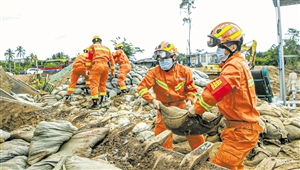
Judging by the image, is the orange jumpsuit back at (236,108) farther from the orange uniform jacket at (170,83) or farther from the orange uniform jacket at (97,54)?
the orange uniform jacket at (97,54)

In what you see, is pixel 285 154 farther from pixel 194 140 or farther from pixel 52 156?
pixel 52 156

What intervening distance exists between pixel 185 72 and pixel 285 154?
77.3 inches

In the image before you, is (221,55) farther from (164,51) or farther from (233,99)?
(164,51)

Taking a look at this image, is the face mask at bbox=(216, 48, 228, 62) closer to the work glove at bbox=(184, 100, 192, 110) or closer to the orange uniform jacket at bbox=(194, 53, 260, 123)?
the orange uniform jacket at bbox=(194, 53, 260, 123)

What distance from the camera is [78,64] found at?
6.97 metres

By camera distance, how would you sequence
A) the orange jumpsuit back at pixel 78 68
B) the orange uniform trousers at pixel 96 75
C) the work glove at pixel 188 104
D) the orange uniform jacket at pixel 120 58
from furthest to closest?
1. the orange uniform jacket at pixel 120 58
2. the orange jumpsuit back at pixel 78 68
3. the orange uniform trousers at pixel 96 75
4. the work glove at pixel 188 104

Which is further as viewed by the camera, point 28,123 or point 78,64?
point 78,64

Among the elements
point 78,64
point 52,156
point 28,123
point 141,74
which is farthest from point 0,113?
point 141,74

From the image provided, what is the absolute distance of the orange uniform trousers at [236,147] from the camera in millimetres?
2156

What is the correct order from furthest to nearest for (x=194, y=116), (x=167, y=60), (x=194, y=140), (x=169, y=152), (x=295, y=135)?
(x=295, y=135), (x=167, y=60), (x=194, y=140), (x=194, y=116), (x=169, y=152)

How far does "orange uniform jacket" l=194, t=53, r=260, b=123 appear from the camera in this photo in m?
2.03

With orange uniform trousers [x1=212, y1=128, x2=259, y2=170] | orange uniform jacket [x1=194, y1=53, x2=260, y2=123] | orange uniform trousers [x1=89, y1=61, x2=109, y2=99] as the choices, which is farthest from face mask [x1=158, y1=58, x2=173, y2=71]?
orange uniform trousers [x1=89, y1=61, x2=109, y2=99]

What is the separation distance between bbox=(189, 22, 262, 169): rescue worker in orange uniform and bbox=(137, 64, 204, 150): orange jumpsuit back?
1093 millimetres

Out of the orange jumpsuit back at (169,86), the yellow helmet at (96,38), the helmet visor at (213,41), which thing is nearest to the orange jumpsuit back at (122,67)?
the yellow helmet at (96,38)
